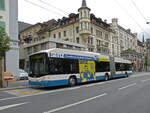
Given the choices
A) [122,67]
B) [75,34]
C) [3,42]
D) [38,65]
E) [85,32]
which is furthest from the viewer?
[75,34]

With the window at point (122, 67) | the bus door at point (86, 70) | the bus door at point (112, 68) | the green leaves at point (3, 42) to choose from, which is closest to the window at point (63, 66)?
the bus door at point (86, 70)

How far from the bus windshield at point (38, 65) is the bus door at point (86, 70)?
3803mm

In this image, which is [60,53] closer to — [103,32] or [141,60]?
[103,32]

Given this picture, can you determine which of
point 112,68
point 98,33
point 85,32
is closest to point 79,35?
point 85,32

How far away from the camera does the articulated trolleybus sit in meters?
10.9

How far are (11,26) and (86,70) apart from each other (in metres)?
12.5

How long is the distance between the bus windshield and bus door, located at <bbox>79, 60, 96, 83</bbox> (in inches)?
150

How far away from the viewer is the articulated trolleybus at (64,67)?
10.9 m

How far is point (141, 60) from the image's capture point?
7256 centimetres

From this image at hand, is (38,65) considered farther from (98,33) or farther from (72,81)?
(98,33)

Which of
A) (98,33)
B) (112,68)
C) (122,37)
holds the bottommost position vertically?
(112,68)

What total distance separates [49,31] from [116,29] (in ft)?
77.3

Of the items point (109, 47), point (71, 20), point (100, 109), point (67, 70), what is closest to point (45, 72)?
point (67, 70)

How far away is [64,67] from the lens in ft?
39.5
